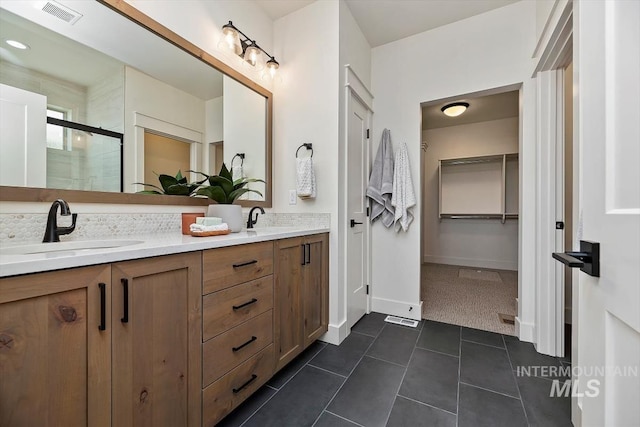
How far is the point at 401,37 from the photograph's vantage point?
98.3 inches

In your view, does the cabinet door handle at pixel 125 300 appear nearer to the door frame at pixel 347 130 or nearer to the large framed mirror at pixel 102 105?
the large framed mirror at pixel 102 105

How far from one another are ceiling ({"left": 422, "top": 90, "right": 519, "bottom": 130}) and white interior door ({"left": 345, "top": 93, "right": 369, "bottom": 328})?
1.55 m

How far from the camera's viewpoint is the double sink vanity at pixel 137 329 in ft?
2.10

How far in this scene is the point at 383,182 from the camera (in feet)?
8.05

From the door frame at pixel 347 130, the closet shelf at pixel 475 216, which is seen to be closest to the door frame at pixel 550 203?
the door frame at pixel 347 130

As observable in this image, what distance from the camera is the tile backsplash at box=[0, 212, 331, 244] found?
97cm

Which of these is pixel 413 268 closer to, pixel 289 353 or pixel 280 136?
pixel 289 353

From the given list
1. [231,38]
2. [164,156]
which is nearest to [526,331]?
[164,156]

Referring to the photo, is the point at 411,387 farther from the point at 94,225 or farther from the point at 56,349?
the point at 94,225

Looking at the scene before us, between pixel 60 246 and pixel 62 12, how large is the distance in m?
1.01

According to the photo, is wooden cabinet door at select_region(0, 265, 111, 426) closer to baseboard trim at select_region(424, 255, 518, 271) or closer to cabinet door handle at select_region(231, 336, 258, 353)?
cabinet door handle at select_region(231, 336, 258, 353)

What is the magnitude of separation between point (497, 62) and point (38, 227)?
3111 mm

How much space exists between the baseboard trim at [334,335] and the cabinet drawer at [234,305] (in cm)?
75

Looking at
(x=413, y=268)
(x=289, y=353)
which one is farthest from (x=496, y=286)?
(x=289, y=353)
